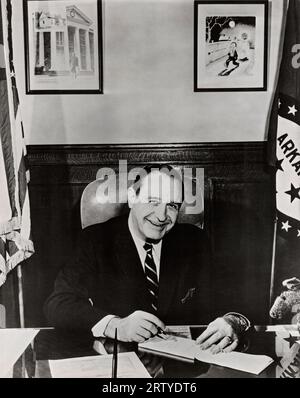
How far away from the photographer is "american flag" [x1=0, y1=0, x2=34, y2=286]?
6.69 ft

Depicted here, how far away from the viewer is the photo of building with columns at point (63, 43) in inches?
82.4

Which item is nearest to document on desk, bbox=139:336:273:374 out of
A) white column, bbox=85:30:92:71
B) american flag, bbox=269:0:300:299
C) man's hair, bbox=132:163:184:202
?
american flag, bbox=269:0:300:299

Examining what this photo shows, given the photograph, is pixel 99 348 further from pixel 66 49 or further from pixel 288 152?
pixel 66 49

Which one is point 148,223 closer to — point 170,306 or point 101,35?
point 170,306

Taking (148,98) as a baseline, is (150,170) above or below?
below

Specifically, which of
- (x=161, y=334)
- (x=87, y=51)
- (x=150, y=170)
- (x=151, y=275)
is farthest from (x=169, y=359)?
(x=87, y=51)

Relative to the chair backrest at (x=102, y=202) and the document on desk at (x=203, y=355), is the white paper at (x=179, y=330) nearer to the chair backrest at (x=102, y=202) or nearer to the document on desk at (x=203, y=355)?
the document on desk at (x=203, y=355)

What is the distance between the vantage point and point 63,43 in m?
2.10

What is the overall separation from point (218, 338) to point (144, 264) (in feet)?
1.56

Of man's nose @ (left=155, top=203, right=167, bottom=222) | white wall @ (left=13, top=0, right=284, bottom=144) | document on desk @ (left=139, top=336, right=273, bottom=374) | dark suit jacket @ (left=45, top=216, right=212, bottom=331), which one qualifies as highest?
white wall @ (left=13, top=0, right=284, bottom=144)

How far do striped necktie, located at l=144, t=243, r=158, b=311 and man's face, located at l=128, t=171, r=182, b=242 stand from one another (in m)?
0.08

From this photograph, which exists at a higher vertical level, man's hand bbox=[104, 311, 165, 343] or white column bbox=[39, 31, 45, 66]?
white column bbox=[39, 31, 45, 66]

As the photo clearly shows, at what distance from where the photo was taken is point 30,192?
2188 millimetres

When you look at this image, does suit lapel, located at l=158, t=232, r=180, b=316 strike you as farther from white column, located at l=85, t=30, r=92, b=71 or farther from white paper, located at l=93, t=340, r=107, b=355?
white column, located at l=85, t=30, r=92, b=71
